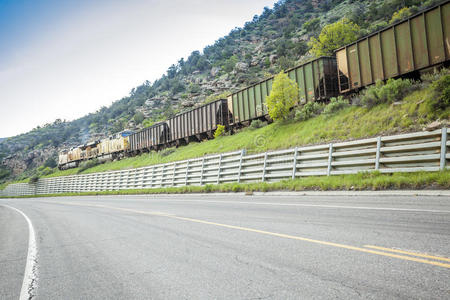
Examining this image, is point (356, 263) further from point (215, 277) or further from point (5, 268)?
point (5, 268)

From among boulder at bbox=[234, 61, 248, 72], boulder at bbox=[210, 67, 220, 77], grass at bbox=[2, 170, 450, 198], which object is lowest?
grass at bbox=[2, 170, 450, 198]

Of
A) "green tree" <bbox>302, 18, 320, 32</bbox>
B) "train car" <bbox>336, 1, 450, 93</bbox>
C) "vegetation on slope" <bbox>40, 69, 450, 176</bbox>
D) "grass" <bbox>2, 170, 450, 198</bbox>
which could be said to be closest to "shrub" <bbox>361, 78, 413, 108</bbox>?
"vegetation on slope" <bbox>40, 69, 450, 176</bbox>

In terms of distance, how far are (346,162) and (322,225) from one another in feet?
21.3

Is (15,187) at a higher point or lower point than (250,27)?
lower

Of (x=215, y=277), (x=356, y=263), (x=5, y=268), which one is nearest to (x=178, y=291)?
(x=215, y=277)

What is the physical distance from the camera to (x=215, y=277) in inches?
125

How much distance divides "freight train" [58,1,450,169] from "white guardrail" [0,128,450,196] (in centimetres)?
737

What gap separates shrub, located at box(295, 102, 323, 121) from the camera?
18641 mm

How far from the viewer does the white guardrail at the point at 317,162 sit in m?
8.68

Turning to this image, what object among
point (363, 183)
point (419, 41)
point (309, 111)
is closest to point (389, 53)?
point (419, 41)

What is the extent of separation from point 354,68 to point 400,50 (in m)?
2.89

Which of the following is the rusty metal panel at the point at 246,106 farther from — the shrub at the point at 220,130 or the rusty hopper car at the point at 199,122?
the shrub at the point at 220,130

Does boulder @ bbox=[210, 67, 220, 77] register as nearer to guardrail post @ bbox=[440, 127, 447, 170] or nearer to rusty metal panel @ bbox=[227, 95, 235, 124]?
rusty metal panel @ bbox=[227, 95, 235, 124]

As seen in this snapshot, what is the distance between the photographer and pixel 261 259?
356cm
